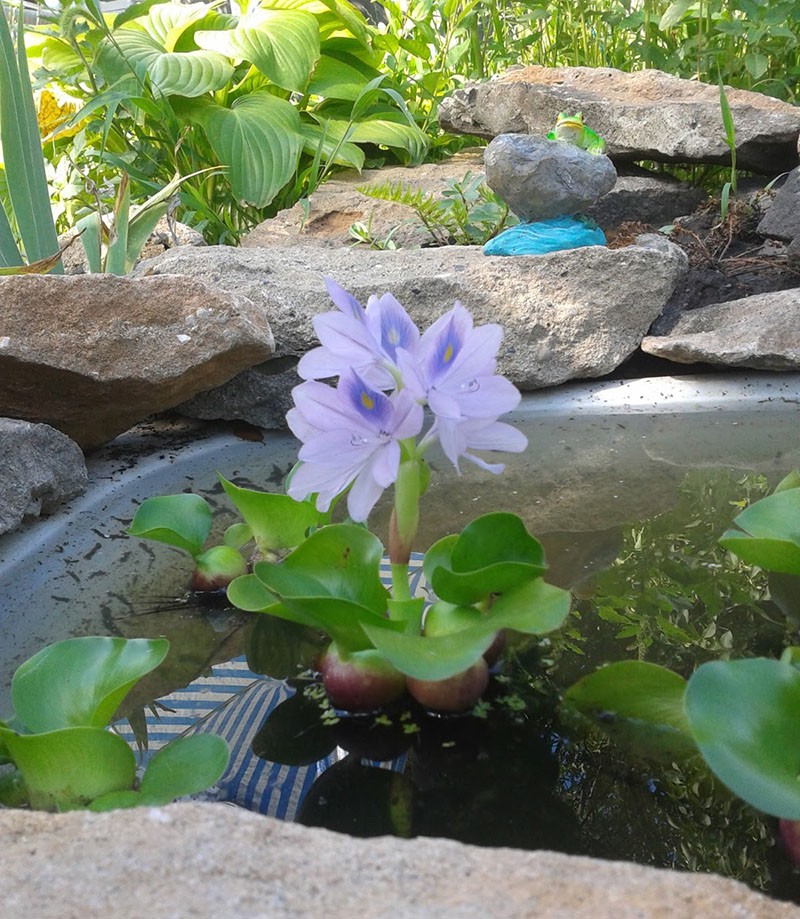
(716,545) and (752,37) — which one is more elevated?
(752,37)

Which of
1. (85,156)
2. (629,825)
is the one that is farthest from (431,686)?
(85,156)

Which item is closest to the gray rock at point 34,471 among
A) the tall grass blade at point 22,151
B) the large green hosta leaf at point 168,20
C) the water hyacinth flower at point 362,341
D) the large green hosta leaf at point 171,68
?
the water hyacinth flower at point 362,341

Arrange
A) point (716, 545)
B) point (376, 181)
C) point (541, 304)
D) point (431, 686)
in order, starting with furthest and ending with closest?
point (376, 181) → point (541, 304) → point (716, 545) → point (431, 686)

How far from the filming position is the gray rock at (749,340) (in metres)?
2.16

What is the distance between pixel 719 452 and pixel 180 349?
3.52 feet

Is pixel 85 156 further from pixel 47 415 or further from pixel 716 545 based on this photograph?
pixel 716 545

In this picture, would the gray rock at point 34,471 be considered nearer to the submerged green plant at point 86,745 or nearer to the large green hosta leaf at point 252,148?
the submerged green plant at point 86,745

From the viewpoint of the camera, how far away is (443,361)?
91 centimetres

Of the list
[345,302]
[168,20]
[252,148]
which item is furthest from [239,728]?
[168,20]

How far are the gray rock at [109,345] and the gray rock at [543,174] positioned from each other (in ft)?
3.16

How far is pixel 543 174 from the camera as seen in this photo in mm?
2562

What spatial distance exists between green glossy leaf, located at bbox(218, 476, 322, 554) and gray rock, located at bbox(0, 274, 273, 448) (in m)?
0.61

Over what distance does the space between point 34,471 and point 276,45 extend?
2.95 meters

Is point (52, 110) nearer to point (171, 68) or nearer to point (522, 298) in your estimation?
point (171, 68)
